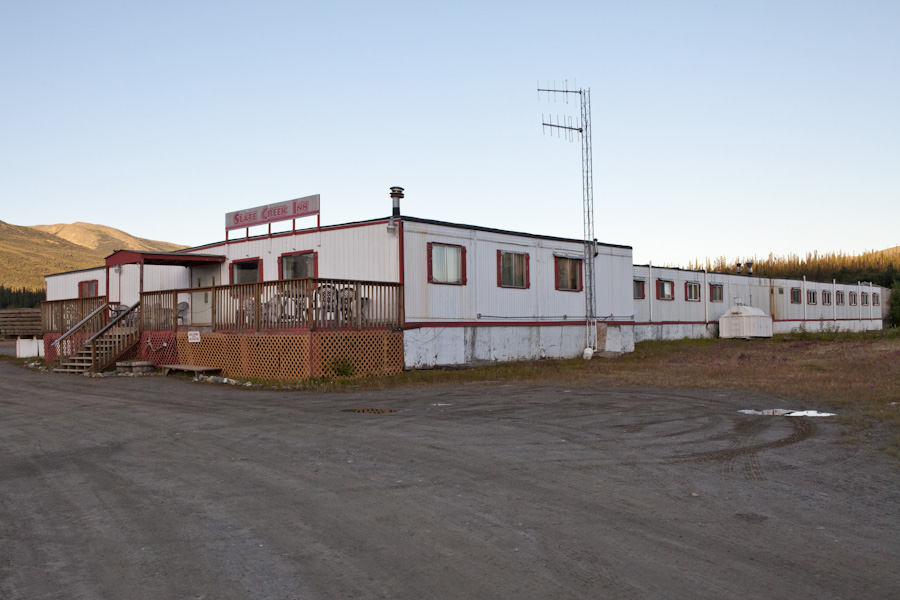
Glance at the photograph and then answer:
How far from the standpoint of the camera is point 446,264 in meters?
21.0

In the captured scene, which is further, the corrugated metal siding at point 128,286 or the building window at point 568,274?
the corrugated metal siding at point 128,286

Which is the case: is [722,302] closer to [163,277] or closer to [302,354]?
[163,277]

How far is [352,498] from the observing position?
20.4ft

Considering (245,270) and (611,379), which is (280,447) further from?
(245,270)

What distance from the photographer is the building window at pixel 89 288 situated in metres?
31.0

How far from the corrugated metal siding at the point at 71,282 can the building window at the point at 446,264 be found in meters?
16.5

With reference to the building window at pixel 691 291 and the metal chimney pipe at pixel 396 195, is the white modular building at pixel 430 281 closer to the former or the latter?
the metal chimney pipe at pixel 396 195

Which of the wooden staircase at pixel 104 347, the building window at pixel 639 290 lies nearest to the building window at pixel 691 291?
the building window at pixel 639 290

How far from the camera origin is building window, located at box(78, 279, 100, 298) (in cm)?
3096

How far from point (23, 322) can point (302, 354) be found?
21.5m

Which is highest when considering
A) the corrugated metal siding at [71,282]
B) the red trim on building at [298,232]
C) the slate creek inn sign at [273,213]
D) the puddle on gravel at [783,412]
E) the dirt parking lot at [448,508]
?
the slate creek inn sign at [273,213]

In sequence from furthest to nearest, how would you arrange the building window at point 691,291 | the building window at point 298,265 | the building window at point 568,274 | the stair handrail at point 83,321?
1. the building window at point 691,291
2. the building window at point 568,274
3. the stair handrail at point 83,321
4. the building window at point 298,265

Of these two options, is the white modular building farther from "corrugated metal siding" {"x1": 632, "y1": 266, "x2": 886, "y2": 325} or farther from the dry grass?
"corrugated metal siding" {"x1": 632, "y1": 266, "x2": 886, "y2": 325}

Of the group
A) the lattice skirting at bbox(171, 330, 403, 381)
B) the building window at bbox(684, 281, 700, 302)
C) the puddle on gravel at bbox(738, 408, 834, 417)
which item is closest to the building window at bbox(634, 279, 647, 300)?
the building window at bbox(684, 281, 700, 302)
